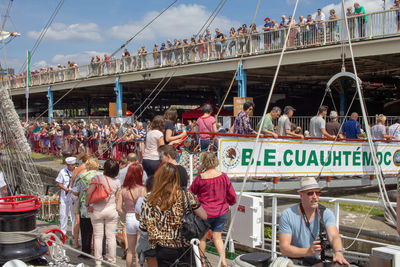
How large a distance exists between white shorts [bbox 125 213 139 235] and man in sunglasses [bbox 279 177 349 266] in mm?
2287

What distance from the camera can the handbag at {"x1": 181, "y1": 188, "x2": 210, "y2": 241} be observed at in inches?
144

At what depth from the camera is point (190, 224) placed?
3654mm

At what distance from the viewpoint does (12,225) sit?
403cm

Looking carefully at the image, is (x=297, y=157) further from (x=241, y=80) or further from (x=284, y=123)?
(x=241, y=80)

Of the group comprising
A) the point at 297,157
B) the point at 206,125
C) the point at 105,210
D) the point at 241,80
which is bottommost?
the point at 105,210

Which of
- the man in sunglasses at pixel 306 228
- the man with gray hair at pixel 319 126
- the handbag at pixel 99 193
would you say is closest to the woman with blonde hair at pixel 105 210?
the handbag at pixel 99 193

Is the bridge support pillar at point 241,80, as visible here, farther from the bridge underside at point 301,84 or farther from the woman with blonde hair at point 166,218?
the woman with blonde hair at point 166,218

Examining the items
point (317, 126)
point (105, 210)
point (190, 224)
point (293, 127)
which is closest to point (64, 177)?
point (105, 210)

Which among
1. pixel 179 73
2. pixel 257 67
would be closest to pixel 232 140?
pixel 257 67

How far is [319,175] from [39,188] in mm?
6485

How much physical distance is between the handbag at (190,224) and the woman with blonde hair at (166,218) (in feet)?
0.12

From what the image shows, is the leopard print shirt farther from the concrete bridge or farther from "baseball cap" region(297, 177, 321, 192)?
the concrete bridge

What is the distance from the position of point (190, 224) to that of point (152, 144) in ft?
9.76

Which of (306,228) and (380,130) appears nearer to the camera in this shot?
(306,228)
